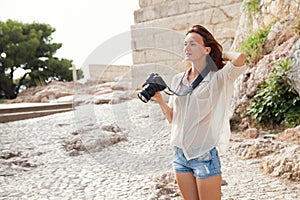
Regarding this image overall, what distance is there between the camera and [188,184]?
53.4 inches

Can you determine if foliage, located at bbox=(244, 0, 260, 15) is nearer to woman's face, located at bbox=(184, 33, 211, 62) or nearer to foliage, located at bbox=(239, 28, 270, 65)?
foliage, located at bbox=(239, 28, 270, 65)

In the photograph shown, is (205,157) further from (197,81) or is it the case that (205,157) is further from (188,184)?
(197,81)

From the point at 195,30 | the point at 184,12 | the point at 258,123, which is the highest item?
the point at 184,12

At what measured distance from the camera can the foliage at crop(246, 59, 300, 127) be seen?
13.0 feet

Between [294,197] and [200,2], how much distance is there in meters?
5.02

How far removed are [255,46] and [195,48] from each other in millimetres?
3907

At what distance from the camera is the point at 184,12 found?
6832mm

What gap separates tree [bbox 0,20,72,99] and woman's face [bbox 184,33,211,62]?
12594 mm

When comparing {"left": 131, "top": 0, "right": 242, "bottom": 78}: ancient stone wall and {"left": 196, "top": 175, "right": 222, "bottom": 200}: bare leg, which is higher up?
{"left": 131, "top": 0, "right": 242, "bottom": 78}: ancient stone wall

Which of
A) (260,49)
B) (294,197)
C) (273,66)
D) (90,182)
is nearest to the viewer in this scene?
(294,197)

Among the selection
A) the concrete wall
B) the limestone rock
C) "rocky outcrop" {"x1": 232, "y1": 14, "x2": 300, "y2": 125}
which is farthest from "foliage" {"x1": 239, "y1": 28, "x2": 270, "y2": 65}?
the concrete wall

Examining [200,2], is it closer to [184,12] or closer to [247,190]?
[184,12]

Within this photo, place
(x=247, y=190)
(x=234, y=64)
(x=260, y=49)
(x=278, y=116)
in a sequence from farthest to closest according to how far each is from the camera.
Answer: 1. (x=260, y=49)
2. (x=278, y=116)
3. (x=247, y=190)
4. (x=234, y=64)

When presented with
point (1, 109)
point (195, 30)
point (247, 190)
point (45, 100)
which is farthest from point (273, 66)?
point (45, 100)
